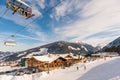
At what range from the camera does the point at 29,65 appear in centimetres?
7294

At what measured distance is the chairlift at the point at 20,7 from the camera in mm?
19480

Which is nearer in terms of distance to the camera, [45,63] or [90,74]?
[90,74]

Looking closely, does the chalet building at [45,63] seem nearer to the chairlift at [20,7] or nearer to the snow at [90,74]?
the snow at [90,74]

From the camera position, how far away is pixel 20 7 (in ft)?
66.7

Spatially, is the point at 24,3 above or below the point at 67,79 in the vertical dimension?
above

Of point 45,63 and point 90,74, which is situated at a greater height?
point 45,63

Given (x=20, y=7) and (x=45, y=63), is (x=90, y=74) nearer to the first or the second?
(x=20, y=7)

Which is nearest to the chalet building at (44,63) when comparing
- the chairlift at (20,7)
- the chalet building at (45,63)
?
the chalet building at (45,63)

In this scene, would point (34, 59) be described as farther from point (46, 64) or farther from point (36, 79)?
point (36, 79)

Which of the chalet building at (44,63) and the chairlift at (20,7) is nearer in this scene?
the chairlift at (20,7)

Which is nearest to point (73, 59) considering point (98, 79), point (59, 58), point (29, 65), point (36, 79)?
point (59, 58)

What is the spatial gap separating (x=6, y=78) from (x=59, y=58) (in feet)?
111

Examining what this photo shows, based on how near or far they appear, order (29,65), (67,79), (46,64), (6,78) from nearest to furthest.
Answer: (67,79), (6,78), (46,64), (29,65)

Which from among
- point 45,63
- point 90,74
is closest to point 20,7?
point 90,74
